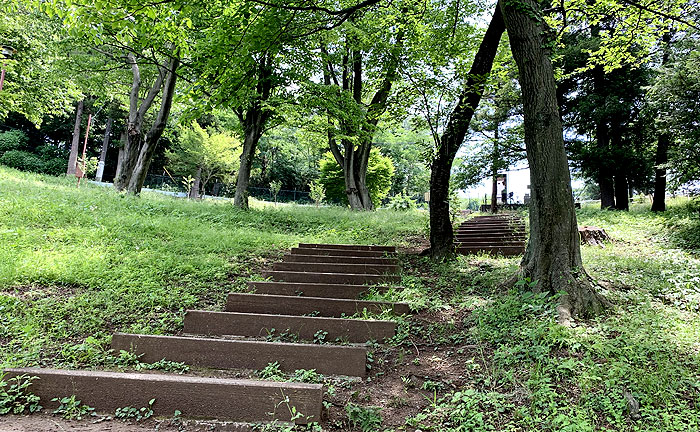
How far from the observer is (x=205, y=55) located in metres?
7.02

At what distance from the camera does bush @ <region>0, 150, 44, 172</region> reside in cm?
2641

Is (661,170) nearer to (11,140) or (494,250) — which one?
(494,250)

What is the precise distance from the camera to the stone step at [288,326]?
403cm

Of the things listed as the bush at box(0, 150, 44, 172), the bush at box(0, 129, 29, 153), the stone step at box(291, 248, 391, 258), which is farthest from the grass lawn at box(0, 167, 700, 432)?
the bush at box(0, 129, 29, 153)

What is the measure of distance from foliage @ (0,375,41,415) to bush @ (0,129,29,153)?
33.4 m

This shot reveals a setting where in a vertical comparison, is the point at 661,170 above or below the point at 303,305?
above

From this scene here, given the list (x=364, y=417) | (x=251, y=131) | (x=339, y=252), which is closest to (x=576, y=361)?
(x=364, y=417)

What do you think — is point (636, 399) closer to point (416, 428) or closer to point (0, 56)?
point (416, 428)

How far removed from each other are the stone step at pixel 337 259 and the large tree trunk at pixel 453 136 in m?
1.13

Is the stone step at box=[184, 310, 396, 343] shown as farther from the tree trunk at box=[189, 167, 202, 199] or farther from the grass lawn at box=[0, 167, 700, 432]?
the tree trunk at box=[189, 167, 202, 199]

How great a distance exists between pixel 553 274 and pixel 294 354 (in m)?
2.95

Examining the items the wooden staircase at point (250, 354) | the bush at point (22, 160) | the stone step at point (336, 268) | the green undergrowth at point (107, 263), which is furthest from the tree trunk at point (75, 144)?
the wooden staircase at point (250, 354)

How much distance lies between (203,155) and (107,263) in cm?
2521

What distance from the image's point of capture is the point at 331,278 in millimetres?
5895
